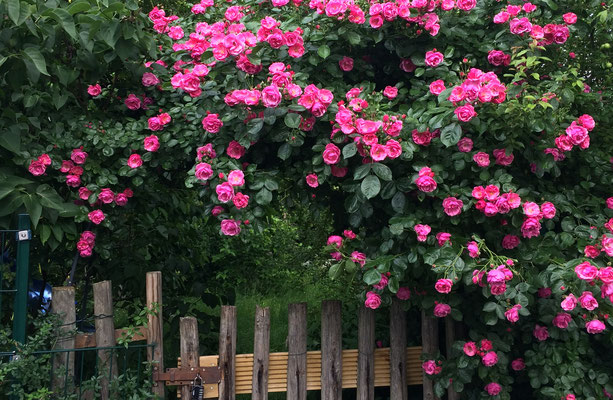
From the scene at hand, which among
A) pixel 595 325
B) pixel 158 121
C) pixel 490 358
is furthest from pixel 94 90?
pixel 595 325

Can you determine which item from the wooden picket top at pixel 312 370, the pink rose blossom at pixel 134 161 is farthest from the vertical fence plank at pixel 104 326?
the pink rose blossom at pixel 134 161

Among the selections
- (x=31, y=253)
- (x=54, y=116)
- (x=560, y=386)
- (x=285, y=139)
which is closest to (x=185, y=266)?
(x=31, y=253)

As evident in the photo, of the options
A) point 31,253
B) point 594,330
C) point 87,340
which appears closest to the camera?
point 594,330

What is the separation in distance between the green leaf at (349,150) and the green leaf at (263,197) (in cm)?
37

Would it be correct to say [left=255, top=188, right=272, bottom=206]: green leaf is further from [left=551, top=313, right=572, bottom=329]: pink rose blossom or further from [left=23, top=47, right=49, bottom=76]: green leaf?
[left=551, top=313, right=572, bottom=329]: pink rose blossom

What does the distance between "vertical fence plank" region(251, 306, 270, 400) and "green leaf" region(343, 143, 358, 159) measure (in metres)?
0.92

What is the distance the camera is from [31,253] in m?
3.24

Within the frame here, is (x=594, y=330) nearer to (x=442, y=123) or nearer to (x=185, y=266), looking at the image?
(x=442, y=123)

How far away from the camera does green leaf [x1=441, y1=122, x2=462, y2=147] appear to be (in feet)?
8.22

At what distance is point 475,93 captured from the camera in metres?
2.48

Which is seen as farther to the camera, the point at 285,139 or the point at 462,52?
the point at 462,52

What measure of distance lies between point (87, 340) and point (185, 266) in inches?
41.0

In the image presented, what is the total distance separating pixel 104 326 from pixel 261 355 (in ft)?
2.35

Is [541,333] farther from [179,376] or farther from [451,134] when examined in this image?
[179,376]
